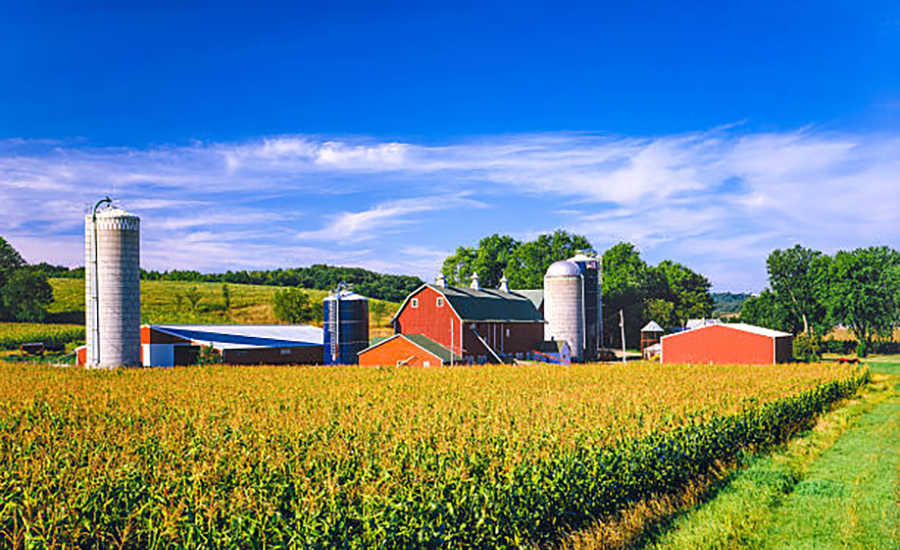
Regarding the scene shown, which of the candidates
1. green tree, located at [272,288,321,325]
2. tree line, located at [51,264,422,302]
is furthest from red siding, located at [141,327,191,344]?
tree line, located at [51,264,422,302]

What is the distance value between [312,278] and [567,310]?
96360 millimetres

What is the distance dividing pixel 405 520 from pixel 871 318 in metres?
86.9

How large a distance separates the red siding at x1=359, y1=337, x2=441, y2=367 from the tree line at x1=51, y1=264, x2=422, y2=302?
86860 mm

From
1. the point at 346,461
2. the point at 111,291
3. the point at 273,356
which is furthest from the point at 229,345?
the point at 346,461

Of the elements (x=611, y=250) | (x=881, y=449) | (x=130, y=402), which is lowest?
(x=881, y=449)

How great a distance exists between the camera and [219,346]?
4009 centimetres

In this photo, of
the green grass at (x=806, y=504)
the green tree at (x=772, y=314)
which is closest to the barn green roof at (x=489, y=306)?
the green grass at (x=806, y=504)

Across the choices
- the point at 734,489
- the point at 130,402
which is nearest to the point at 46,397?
the point at 130,402

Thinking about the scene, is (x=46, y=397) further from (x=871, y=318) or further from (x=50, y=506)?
(x=871, y=318)

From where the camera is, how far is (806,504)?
1284cm

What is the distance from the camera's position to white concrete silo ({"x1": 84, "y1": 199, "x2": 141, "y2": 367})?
1404 inches

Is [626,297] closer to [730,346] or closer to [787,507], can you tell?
[730,346]

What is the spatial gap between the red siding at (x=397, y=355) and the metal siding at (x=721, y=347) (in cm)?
2155

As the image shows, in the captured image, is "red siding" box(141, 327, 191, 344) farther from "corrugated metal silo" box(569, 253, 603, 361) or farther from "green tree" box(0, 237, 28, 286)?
"green tree" box(0, 237, 28, 286)
